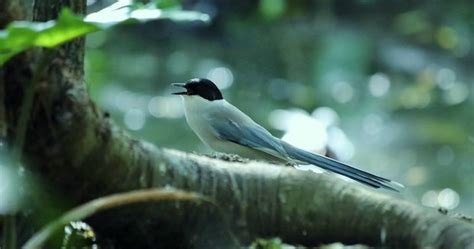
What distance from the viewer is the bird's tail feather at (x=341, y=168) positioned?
9.86 feet

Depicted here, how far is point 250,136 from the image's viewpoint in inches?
150

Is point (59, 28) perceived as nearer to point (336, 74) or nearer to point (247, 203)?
point (247, 203)

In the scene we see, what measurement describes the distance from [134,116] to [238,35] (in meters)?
1.10

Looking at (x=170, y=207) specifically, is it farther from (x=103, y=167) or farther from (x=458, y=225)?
(x=458, y=225)

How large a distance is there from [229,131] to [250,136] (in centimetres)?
10

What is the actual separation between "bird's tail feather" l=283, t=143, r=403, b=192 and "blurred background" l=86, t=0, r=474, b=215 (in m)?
1.86

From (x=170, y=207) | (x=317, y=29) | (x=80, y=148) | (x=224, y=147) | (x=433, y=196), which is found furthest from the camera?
(x=317, y=29)

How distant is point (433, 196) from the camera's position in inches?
230

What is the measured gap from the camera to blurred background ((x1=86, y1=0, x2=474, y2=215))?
5879 mm

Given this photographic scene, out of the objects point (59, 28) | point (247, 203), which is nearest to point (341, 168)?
point (247, 203)

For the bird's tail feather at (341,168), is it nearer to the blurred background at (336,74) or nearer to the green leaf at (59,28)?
the green leaf at (59,28)

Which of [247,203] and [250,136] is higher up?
[247,203]

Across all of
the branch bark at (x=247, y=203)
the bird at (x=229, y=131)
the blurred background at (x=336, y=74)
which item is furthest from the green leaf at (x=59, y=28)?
the blurred background at (x=336, y=74)

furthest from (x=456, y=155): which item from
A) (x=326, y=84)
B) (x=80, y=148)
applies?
(x=80, y=148)
